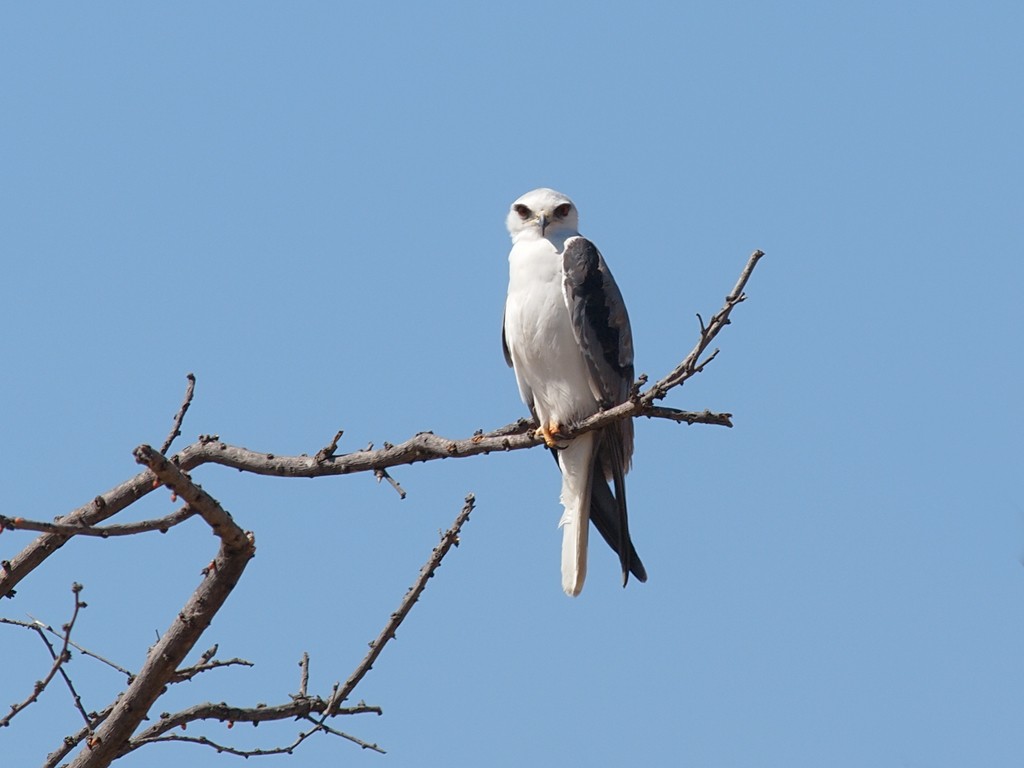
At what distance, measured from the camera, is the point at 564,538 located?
6355 mm

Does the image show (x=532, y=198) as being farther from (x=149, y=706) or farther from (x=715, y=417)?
(x=149, y=706)

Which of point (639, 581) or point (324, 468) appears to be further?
point (639, 581)

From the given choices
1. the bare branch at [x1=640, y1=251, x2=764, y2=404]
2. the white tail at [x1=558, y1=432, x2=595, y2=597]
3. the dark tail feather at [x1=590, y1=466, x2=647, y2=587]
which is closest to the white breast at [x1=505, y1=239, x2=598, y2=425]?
the white tail at [x1=558, y1=432, x2=595, y2=597]

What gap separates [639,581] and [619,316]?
126 cm

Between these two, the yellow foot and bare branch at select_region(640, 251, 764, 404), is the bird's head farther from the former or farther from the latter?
bare branch at select_region(640, 251, 764, 404)

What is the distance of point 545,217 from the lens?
6699mm

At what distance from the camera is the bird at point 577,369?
20.3 feet

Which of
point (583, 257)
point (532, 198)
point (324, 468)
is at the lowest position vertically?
point (324, 468)

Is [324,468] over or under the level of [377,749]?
over

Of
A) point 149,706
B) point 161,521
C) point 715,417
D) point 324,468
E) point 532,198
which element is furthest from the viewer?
point 532,198

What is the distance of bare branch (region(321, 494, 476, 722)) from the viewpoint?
423 centimetres

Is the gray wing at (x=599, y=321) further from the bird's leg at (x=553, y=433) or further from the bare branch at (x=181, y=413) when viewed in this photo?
the bare branch at (x=181, y=413)

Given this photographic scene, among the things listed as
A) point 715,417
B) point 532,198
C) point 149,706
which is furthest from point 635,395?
point 532,198

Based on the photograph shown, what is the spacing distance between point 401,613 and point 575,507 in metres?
2.30
